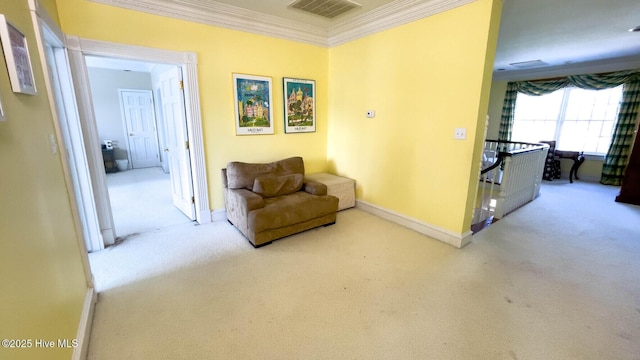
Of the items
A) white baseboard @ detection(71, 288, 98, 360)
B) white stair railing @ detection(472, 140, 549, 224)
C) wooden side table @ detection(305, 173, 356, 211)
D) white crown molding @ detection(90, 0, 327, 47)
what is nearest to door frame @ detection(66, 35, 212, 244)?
white crown molding @ detection(90, 0, 327, 47)

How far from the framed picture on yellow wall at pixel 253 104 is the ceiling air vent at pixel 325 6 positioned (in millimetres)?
980

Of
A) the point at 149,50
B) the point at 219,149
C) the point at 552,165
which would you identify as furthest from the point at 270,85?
the point at 552,165

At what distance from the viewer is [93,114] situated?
268cm

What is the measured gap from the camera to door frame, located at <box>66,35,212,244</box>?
2555 mm

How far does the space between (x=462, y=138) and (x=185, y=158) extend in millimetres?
3261

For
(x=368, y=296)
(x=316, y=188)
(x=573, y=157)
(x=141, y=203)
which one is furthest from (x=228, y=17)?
(x=573, y=157)

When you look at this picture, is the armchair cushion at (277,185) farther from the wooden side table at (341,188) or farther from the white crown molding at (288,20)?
the white crown molding at (288,20)

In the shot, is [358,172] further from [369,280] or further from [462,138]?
[369,280]

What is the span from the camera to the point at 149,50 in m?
2.83

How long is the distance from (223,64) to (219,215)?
77.0 inches

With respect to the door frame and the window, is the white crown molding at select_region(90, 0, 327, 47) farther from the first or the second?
the window

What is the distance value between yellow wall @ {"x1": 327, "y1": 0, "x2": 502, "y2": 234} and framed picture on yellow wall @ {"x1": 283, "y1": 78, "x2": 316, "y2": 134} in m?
0.45

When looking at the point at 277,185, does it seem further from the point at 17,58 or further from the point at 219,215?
the point at 17,58

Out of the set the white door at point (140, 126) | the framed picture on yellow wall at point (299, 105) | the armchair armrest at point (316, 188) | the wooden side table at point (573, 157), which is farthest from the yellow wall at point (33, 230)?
the wooden side table at point (573, 157)
